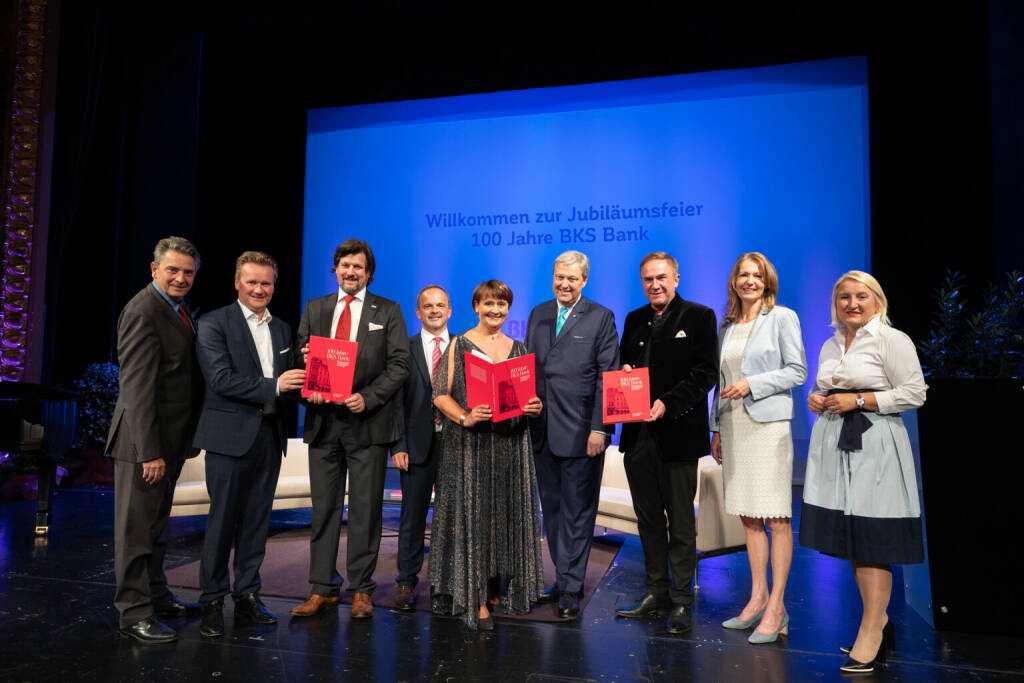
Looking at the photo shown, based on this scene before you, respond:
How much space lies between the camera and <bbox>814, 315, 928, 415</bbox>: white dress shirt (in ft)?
8.05

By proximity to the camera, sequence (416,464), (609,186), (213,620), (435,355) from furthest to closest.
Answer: (609,186) < (435,355) < (416,464) < (213,620)

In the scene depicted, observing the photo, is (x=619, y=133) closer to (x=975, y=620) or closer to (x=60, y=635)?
(x=975, y=620)

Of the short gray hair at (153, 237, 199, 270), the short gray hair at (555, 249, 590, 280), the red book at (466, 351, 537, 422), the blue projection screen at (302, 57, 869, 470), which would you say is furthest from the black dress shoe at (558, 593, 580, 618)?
the blue projection screen at (302, 57, 869, 470)

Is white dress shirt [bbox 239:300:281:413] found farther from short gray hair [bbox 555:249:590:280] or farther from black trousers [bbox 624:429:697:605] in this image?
black trousers [bbox 624:429:697:605]

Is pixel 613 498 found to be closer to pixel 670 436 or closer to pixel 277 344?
pixel 670 436

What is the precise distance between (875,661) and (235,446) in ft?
8.46

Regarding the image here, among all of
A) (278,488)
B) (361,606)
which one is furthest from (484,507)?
(278,488)

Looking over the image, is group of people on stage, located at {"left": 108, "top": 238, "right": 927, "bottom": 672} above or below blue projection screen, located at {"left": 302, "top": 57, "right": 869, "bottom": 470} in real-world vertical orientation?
below

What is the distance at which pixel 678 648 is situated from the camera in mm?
2688

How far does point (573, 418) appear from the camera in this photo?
10.3 ft

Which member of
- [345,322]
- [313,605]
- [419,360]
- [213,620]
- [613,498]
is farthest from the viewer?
[613,498]

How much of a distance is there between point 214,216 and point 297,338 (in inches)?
236

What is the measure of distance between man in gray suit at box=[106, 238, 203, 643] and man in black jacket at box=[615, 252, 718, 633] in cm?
191

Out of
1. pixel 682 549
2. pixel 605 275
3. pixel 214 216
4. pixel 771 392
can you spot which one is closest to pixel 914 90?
pixel 605 275
